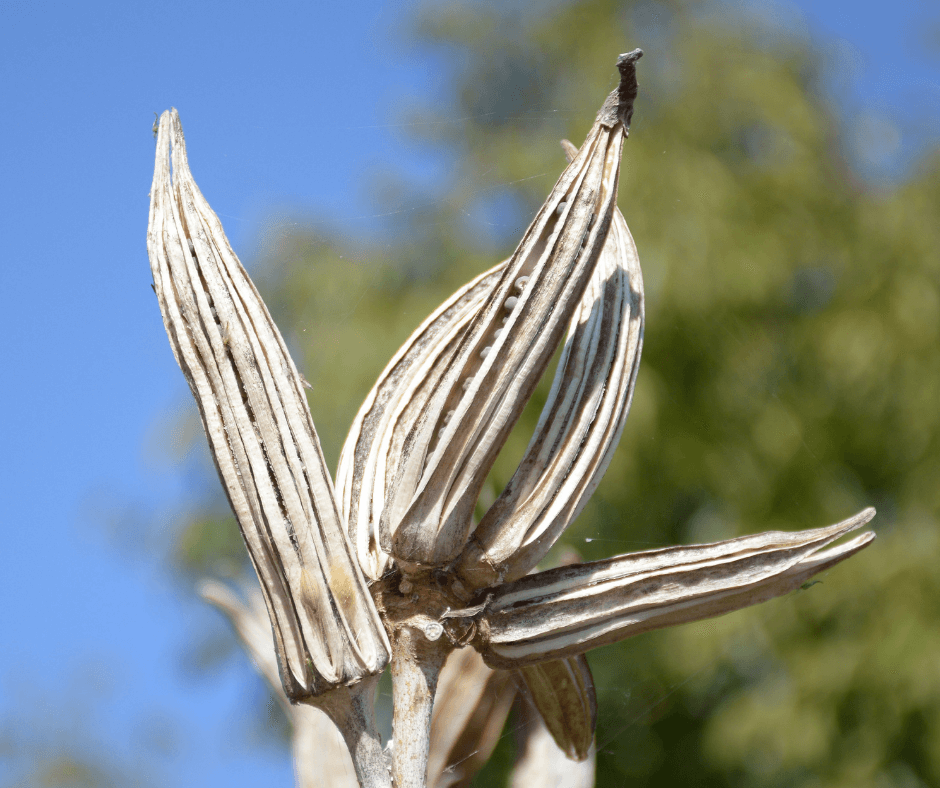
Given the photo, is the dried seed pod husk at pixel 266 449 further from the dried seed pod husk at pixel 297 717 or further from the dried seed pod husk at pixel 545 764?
the dried seed pod husk at pixel 545 764

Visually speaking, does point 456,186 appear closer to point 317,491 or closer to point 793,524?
point 793,524

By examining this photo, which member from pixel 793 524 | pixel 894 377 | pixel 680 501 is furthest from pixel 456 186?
pixel 894 377

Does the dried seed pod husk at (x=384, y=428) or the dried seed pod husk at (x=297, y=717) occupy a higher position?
the dried seed pod husk at (x=384, y=428)

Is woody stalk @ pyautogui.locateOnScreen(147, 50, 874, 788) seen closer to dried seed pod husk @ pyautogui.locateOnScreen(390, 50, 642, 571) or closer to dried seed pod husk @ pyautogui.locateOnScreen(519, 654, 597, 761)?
dried seed pod husk @ pyautogui.locateOnScreen(390, 50, 642, 571)

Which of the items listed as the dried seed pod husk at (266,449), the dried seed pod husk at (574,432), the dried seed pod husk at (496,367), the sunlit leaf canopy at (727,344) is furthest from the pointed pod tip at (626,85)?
the sunlit leaf canopy at (727,344)

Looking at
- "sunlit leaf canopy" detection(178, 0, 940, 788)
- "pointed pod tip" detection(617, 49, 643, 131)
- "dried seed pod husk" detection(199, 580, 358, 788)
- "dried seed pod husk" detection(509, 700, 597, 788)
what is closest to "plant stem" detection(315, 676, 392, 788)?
"dried seed pod husk" detection(199, 580, 358, 788)

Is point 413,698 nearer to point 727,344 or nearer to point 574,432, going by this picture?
point 574,432

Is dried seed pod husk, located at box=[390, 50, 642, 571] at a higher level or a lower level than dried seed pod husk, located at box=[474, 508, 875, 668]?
higher
